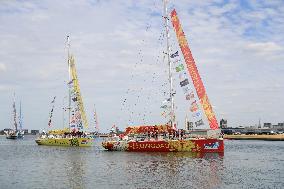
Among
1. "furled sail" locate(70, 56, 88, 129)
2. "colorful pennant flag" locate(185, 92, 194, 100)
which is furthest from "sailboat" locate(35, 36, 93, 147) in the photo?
"colorful pennant flag" locate(185, 92, 194, 100)

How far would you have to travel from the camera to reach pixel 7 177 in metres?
43.4

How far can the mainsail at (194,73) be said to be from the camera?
70.4m

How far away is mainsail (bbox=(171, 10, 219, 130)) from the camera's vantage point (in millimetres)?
70438

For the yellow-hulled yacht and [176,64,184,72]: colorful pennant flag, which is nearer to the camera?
[176,64,184,72]: colorful pennant flag

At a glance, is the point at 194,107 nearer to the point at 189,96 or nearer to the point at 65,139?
the point at 189,96

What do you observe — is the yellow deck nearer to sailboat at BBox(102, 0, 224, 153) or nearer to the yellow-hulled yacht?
the yellow-hulled yacht

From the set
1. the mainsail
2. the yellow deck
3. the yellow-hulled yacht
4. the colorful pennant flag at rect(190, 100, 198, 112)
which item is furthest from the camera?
the yellow-hulled yacht

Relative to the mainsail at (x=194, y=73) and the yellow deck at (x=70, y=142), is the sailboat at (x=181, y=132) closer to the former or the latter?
the mainsail at (x=194, y=73)

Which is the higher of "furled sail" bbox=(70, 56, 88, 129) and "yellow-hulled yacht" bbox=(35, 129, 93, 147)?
"furled sail" bbox=(70, 56, 88, 129)

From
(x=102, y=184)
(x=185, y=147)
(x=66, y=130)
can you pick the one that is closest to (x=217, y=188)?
(x=102, y=184)

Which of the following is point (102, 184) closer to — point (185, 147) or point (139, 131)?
point (185, 147)

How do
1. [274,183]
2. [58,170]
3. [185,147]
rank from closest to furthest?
[274,183] < [58,170] < [185,147]

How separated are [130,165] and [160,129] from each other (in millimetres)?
19794

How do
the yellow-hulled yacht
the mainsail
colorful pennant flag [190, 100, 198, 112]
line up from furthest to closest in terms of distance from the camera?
the yellow-hulled yacht < the mainsail < colorful pennant flag [190, 100, 198, 112]
